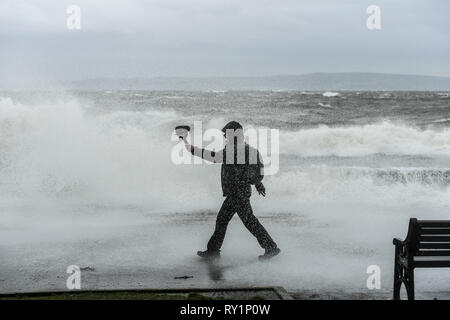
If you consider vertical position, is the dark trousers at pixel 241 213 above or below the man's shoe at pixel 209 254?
above

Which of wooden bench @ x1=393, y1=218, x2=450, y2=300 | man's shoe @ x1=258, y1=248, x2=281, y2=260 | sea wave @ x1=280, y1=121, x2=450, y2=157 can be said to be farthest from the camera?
sea wave @ x1=280, y1=121, x2=450, y2=157

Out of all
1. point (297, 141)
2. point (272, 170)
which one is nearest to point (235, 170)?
point (272, 170)

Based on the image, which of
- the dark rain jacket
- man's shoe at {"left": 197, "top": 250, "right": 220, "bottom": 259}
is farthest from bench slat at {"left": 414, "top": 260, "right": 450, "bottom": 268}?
man's shoe at {"left": 197, "top": 250, "right": 220, "bottom": 259}

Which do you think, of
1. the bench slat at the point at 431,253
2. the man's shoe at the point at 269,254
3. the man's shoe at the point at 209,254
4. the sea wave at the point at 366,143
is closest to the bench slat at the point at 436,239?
the bench slat at the point at 431,253

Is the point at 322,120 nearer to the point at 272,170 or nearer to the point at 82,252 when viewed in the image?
the point at 272,170

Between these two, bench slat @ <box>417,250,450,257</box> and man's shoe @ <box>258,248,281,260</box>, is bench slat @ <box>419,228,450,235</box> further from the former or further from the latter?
man's shoe @ <box>258,248,281,260</box>

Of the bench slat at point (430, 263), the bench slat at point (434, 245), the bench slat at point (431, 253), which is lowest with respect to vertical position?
the bench slat at point (430, 263)

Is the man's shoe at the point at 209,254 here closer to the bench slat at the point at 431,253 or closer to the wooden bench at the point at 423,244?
the wooden bench at the point at 423,244

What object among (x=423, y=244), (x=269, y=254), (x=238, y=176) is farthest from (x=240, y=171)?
(x=423, y=244)

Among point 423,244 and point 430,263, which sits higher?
point 423,244

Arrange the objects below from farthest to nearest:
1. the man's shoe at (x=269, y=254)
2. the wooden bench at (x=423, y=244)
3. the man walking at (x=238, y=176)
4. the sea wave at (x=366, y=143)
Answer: the sea wave at (x=366, y=143) → the man's shoe at (x=269, y=254) → the man walking at (x=238, y=176) → the wooden bench at (x=423, y=244)

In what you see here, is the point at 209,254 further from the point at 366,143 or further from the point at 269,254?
the point at 366,143

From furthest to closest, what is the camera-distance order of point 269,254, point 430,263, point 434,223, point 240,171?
point 269,254 < point 240,171 < point 430,263 < point 434,223

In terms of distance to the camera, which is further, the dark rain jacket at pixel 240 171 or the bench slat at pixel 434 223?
the dark rain jacket at pixel 240 171
